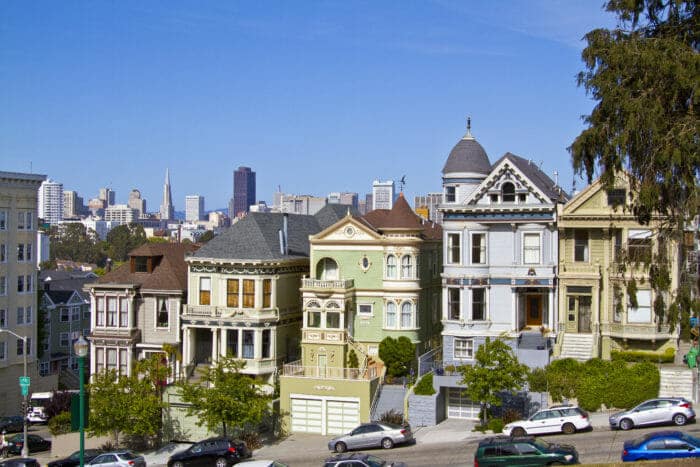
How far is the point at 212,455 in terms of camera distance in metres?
40.4

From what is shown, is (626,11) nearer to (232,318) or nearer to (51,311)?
(232,318)

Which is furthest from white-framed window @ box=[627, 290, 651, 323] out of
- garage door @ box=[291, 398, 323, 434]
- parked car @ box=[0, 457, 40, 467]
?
parked car @ box=[0, 457, 40, 467]

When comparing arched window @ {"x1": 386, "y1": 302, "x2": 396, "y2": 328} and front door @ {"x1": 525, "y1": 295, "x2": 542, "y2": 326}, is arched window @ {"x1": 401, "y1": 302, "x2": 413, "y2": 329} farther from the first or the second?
front door @ {"x1": 525, "y1": 295, "x2": 542, "y2": 326}

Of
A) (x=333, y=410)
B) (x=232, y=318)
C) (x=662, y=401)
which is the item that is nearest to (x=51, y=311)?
(x=232, y=318)

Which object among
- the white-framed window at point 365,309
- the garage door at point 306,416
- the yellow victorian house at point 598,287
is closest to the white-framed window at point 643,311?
the yellow victorian house at point 598,287

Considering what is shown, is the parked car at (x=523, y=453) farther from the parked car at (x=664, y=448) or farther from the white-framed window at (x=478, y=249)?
the white-framed window at (x=478, y=249)

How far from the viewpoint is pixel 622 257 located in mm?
33656

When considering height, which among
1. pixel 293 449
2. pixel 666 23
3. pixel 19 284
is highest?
pixel 666 23

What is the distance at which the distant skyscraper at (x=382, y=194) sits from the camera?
66.3 m

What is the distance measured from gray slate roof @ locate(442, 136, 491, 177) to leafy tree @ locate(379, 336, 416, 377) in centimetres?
992

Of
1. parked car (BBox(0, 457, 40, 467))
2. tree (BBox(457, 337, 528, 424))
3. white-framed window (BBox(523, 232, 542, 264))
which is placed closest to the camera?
parked car (BBox(0, 457, 40, 467))

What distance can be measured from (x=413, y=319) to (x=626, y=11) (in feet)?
78.1

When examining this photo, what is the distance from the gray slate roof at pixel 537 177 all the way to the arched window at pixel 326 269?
10782 mm

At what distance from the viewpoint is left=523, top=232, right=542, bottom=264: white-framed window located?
48.2 m
